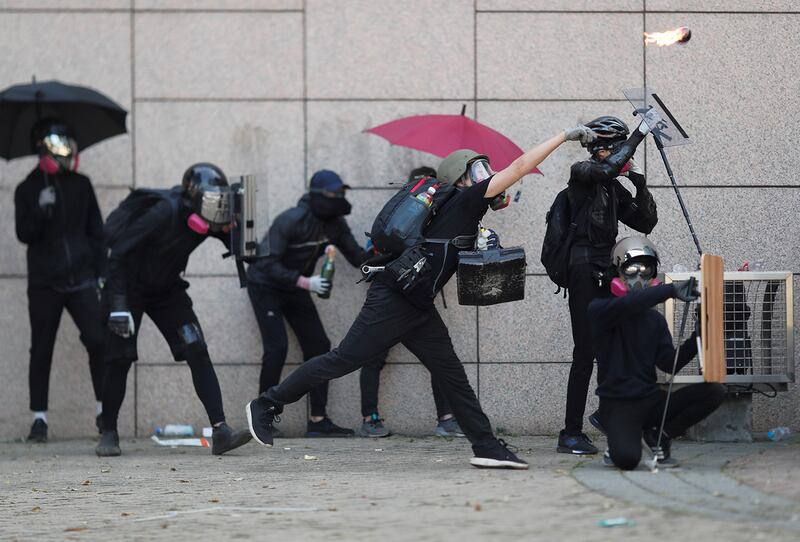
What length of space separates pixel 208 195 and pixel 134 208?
57cm

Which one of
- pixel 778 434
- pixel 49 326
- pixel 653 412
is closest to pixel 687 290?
Result: pixel 653 412

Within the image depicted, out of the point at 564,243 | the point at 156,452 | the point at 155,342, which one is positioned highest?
the point at 564,243

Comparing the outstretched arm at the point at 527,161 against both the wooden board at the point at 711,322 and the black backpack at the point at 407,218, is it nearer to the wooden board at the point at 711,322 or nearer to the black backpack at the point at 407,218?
the black backpack at the point at 407,218

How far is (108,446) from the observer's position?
8.86m

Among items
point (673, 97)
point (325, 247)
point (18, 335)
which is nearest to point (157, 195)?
point (325, 247)

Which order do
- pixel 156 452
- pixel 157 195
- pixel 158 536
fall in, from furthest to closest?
pixel 156 452
pixel 157 195
pixel 158 536

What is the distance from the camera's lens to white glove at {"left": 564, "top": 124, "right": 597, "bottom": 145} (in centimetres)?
685

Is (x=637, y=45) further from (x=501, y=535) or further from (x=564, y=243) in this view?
(x=501, y=535)

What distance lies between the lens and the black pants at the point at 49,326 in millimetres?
9898

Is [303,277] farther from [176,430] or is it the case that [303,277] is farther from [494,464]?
[494,464]

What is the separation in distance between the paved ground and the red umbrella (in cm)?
216

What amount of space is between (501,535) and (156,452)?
Result: 4.71m

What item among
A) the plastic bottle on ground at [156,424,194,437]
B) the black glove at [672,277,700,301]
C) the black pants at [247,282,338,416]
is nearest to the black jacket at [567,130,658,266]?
the black glove at [672,277,700,301]

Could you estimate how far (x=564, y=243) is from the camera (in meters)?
7.84
